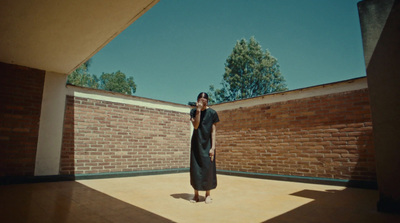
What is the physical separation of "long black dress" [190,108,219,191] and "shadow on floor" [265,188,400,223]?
1089 millimetres

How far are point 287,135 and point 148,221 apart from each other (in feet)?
13.8

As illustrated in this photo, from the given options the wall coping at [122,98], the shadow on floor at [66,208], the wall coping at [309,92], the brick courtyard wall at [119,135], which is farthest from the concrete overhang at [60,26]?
the wall coping at [309,92]

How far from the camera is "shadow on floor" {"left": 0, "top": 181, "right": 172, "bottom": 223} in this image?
2.17 metres

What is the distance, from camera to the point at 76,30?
333 cm

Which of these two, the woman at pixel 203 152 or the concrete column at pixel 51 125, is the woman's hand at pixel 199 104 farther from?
the concrete column at pixel 51 125

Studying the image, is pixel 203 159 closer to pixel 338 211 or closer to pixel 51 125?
pixel 338 211

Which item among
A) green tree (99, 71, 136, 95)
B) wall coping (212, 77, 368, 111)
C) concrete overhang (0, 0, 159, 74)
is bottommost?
wall coping (212, 77, 368, 111)

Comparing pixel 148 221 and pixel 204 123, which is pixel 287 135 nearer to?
pixel 204 123

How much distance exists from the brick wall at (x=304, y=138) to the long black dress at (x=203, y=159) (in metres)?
2.84

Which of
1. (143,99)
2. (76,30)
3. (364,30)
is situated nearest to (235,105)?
(143,99)

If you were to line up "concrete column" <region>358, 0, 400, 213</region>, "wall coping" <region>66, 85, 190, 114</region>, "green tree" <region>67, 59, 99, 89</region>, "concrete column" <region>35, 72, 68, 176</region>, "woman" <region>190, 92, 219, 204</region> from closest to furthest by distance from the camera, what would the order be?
"concrete column" <region>358, 0, 400, 213</region>
"woman" <region>190, 92, 219, 204</region>
"concrete column" <region>35, 72, 68, 176</region>
"wall coping" <region>66, 85, 190, 114</region>
"green tree" <region>67, 59, 99, 89</region>

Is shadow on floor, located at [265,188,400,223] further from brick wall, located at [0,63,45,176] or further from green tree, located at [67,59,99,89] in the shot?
green tree, located at [67,59,99,89]

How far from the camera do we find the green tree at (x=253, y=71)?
21844 millimetres

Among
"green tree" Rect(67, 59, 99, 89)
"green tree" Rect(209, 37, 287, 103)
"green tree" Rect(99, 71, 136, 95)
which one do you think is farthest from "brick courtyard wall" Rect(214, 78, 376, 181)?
"green tree" Rect(99, 71, 136, 95)
